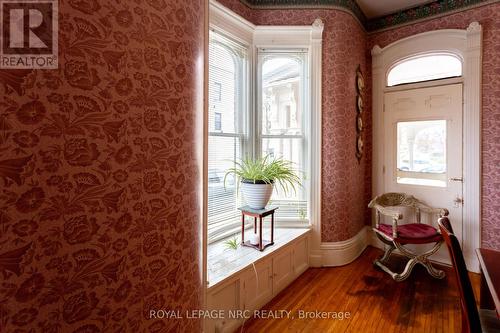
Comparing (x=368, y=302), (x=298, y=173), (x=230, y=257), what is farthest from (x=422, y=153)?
(x=230, y=257)

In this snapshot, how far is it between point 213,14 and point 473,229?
3572 mm

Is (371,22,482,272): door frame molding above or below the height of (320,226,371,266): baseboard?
above

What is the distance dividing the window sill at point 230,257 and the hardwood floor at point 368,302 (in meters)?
0.46

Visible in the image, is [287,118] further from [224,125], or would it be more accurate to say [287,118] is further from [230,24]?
[230,24]

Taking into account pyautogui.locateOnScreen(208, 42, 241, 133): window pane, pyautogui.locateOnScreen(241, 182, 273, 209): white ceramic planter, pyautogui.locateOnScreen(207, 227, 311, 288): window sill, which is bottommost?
pyautogui.locateOnScreen(207, 227, 311, 288): window sill

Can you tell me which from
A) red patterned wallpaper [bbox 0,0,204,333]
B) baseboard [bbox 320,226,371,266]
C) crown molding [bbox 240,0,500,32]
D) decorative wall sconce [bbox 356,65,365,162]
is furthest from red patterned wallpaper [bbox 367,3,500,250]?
red patterned wallpaper [bbox 0,0,204,333]

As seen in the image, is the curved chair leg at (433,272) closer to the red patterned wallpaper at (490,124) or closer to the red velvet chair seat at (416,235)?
the red velvet chair seat at (416,235)

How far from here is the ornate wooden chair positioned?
104 inches

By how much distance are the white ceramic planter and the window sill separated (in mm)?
401

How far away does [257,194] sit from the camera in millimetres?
2266

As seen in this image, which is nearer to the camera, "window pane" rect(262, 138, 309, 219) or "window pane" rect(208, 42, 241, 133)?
"window pane" rect(208, 42, 241, 133)

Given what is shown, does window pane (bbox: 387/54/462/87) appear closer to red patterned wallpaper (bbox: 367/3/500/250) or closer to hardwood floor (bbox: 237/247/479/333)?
red patterned wallpaper (bbox: 367/3/500/250)

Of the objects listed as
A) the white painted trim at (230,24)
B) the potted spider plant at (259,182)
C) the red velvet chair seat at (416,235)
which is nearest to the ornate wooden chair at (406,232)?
the red velvet chair seat at (416,235)

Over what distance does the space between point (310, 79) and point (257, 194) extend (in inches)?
61.3
